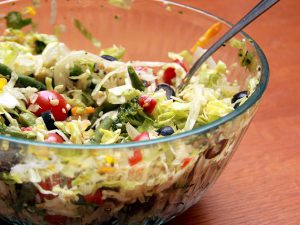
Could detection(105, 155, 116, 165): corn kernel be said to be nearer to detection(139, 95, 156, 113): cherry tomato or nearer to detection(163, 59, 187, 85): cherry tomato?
detection(139, 95, 156, 113): cherry tomato

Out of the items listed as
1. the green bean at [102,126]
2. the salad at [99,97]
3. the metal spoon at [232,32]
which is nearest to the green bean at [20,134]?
the salad at [99,97]

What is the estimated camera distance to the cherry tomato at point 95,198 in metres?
0.78

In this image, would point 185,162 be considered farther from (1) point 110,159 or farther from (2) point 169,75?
(2) point 169,75

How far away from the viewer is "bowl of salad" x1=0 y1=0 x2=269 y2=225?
752 millimetres

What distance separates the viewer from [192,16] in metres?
1.28

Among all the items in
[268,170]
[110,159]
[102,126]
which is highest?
[110,159]

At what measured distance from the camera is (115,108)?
1080 millimetres

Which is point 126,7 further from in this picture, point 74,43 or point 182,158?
point 182,158

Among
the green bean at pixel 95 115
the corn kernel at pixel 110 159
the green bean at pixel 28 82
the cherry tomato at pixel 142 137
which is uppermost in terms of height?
the corn kernel at pixel 110 159

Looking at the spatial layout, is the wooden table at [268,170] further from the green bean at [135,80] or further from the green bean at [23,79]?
the green bean at [23,79]

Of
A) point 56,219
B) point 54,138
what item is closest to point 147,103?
point 54,138

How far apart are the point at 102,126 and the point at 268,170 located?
385 mm

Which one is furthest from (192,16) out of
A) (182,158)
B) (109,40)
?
(182,158)

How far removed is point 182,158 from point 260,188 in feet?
1.16
